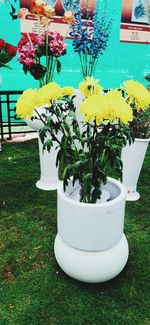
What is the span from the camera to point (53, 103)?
128 centimetres

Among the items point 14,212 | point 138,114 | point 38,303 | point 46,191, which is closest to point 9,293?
point 38,303

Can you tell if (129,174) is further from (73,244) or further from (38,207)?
(73,244)

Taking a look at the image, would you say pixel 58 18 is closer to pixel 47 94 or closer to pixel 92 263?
pixel 47 94

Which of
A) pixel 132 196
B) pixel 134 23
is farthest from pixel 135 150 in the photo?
pixel 134 23

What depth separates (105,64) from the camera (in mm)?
4355

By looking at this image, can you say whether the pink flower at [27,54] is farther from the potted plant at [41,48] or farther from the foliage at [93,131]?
the foliage at [93,131]

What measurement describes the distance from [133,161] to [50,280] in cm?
102

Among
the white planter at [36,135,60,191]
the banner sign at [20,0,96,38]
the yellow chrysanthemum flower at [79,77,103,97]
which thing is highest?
the banner sign at [20,0,96,38]

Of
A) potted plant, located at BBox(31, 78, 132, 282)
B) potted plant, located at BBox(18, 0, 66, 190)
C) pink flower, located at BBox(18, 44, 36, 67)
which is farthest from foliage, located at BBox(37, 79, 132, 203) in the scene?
pink flower, located at BBox(18, 44, 36, 67)

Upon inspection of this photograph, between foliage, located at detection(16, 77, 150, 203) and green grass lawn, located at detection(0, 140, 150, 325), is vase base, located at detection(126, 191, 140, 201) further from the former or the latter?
foliage, located at detection(16, 77, 150, 203)

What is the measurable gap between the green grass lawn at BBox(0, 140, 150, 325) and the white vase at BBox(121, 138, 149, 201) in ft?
0.33

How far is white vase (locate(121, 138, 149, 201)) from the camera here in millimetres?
2018

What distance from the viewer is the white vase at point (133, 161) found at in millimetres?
2018

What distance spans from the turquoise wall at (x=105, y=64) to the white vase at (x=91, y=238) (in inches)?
113
